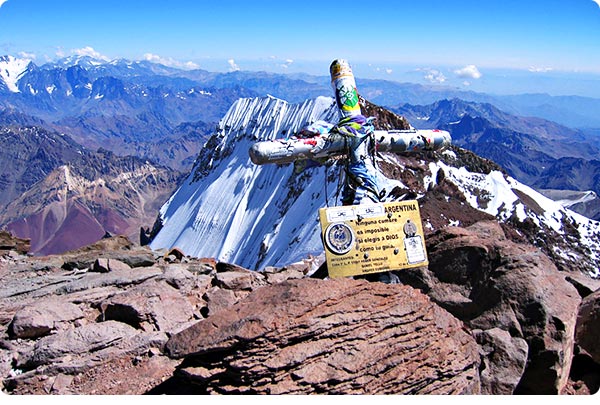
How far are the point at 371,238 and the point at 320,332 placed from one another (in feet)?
7.26

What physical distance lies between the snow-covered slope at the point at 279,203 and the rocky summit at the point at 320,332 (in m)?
28.9

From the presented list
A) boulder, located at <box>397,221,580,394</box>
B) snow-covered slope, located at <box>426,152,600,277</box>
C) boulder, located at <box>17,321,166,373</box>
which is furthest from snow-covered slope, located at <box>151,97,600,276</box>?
boulder, located at <box>17,321,166,373</box>

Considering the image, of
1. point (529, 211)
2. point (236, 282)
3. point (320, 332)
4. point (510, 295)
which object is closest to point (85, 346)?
point (236, 282)

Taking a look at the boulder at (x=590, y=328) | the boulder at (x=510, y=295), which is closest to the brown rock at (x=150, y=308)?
the boulder at (x=510, y=295)

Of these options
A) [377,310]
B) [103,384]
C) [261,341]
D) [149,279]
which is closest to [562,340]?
[377,310]

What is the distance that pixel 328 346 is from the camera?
6215 millimetres

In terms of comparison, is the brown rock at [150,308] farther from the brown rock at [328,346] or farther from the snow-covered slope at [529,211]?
the snow-covered slope at [529,211]

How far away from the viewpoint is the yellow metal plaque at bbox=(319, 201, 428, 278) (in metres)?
7.62

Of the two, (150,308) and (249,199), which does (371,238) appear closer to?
(150,308)

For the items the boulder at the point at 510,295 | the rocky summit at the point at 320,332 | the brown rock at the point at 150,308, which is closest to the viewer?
the rocky summit at the point at 320,332

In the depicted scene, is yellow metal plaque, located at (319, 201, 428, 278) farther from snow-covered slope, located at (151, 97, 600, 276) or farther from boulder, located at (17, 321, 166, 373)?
snow-covered slope, located at (151, 97, 600, 276)

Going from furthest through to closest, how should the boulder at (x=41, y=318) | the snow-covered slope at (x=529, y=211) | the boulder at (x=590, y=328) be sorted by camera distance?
the snow-covered slope at (x=529, y=211) < the boulder at (x=590, y=328) < the boulder at (x=41, y=318)

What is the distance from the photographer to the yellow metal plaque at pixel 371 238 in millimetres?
7617
